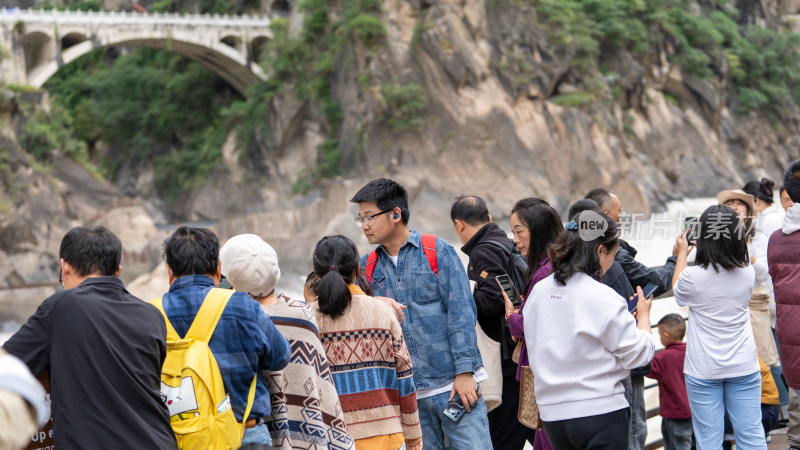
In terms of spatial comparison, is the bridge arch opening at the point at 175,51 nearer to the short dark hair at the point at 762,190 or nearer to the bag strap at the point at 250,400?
the short dark hair at the point at 762,190

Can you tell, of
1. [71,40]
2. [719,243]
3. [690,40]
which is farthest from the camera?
[71,40]

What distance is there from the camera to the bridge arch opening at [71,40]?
32.7 m

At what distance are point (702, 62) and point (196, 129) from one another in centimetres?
2173

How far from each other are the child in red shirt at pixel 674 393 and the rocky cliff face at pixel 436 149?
18.9 meters

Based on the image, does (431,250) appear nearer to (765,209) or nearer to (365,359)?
(365,359)

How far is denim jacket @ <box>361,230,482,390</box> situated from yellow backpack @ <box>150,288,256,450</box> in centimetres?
114

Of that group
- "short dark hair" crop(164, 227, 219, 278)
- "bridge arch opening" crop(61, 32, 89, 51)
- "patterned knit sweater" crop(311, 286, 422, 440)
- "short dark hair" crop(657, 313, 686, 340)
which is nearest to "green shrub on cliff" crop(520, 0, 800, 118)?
"bridge arch opening" crop(61, 32, 89, 51)

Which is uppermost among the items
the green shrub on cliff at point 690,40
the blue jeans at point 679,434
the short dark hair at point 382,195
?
the green shrub on cliff at point 690,40

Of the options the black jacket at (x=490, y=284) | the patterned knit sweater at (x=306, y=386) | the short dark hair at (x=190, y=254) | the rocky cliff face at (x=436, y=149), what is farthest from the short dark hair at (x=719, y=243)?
the rocky cliff face at (x=436, y=149)

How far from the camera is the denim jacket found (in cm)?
363

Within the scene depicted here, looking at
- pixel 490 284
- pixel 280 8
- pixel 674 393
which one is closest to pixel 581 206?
pixel 490 284

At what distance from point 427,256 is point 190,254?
1.26 meters

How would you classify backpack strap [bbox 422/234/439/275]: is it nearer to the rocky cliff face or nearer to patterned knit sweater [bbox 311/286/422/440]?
patterned knit sweater [bbox 311/286/422/440]

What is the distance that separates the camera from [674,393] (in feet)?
15.3
